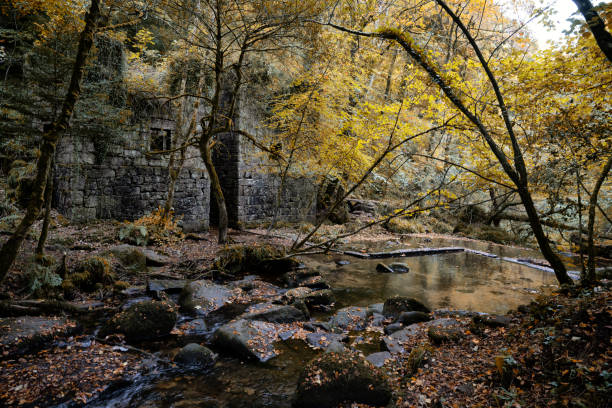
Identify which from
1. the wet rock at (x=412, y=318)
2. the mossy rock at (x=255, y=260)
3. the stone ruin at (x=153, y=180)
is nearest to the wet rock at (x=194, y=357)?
the wet rock at (x=412, y=318)

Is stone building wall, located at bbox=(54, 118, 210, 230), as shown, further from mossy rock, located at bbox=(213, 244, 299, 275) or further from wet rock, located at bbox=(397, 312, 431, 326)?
wet rock, located at bbox=(397, 312, 431, 326)

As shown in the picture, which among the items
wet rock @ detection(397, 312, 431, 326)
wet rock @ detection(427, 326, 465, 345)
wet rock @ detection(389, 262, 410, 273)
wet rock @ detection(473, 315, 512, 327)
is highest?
wet rock @ detection(473, 315, 512, 327)

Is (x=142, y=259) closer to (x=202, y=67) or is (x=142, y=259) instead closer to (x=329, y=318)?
(x=329, y=318)

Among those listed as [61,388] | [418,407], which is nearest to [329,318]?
[418,407]

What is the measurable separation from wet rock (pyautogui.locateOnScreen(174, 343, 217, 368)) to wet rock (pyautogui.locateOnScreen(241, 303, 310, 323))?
103 centimetres

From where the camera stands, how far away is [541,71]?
4.09 metres

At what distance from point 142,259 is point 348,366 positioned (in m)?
5.61

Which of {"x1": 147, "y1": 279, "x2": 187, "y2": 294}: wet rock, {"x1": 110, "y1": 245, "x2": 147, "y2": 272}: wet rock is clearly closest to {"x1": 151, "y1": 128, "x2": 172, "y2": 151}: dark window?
{"x1": 110, "y1": 245, "x2": 147, "y2": 272}: wet rock

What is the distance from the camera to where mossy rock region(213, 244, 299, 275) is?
7.34m

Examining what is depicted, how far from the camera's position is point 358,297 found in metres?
Result: 6.30

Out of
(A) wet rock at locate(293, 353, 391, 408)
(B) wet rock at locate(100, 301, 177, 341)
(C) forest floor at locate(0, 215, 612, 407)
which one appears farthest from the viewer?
(B) wet rock at locate(100, 301, 177, 341)

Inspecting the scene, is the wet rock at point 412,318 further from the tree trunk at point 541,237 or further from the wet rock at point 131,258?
the wet rock at point 131,258

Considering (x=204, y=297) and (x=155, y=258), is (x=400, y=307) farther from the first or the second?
(x=155, y=258)

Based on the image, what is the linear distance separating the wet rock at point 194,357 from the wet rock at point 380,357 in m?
1.87
